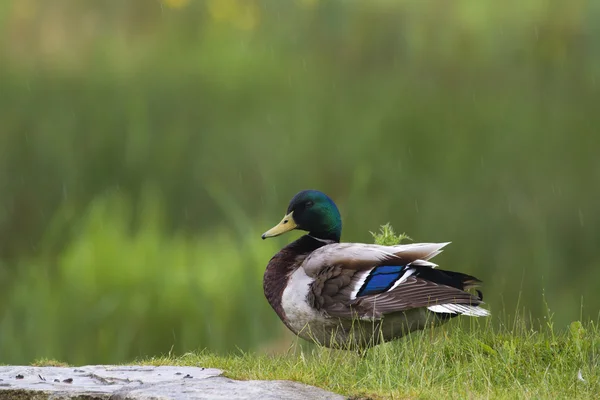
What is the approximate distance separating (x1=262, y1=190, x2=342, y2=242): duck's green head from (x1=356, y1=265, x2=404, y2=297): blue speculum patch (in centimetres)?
71

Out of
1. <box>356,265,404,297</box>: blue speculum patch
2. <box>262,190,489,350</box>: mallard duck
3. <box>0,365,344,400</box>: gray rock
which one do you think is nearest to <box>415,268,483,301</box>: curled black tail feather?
<box>262,190,489,350</box>: mallard duck

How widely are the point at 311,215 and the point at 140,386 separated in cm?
175

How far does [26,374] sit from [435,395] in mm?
1927

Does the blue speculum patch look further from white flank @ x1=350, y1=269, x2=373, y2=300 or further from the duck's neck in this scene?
the duck's neck

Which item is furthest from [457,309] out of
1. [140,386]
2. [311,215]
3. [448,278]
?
[140,386]

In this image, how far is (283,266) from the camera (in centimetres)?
522

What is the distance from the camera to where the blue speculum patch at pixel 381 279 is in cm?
477

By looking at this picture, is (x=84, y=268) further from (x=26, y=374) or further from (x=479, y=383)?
(x=479, y=383)

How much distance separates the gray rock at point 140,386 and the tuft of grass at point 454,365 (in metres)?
0.19

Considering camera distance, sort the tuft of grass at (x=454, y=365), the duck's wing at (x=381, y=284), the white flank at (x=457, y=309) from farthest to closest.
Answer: the duck's wing at (x=381, y=284) → the white flank at (x=457, y=309) → the tuft of grass at (x=454, y=365)

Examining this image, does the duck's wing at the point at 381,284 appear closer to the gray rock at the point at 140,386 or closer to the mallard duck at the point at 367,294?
the mallard duck at the point at 367,294

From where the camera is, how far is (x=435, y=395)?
3.96 m

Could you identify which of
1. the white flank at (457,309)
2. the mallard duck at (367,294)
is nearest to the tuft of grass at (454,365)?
the mallard duck at (367,294)

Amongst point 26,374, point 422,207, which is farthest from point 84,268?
point 26,374
